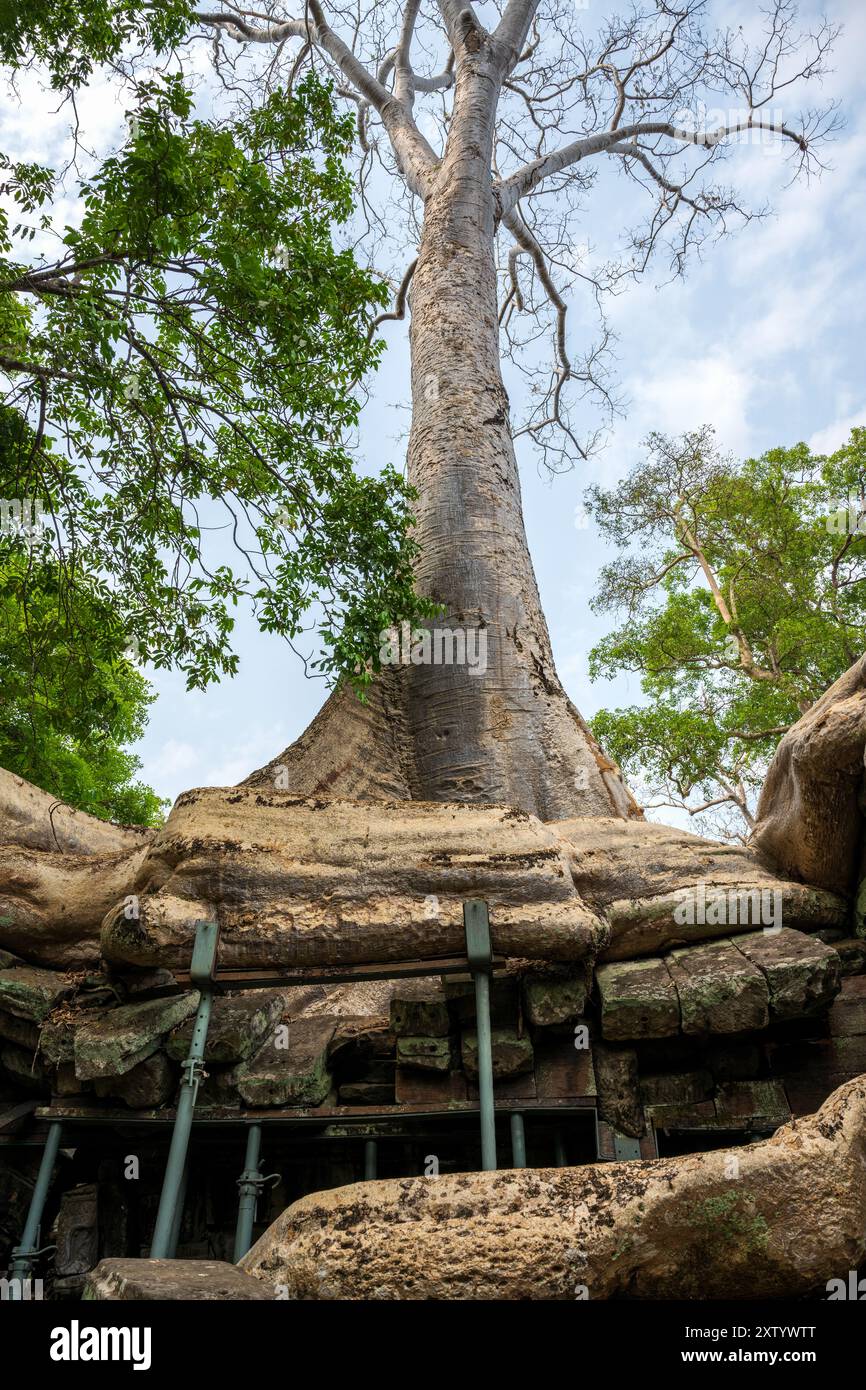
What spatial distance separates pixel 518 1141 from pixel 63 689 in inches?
160

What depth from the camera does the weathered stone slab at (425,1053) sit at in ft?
11.3

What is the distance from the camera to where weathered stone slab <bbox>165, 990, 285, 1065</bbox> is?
3473mm

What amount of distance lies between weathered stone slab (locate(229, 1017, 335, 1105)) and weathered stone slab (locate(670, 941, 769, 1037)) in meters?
1.29

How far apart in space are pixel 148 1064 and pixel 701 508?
37.1ft

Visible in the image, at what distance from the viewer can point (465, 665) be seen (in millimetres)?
5562

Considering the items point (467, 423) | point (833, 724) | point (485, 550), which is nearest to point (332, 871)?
point (833, 724)

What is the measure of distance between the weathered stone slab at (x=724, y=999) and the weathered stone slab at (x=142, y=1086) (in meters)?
1.82

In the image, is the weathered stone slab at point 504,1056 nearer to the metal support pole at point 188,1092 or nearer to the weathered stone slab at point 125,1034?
the metal support pole at point 188,1092

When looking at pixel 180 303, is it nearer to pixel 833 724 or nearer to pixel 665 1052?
pixel 833 724

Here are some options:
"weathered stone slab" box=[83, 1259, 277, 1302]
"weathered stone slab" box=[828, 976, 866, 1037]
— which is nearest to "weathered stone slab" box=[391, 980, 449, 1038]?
"weathered stone slab" box=[83, 1259, 277, 1302]

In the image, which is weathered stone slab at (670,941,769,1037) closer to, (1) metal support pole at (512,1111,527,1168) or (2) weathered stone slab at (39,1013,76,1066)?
(1) metal support pole at (512,1111,527,1168)

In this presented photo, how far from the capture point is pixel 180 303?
497cm

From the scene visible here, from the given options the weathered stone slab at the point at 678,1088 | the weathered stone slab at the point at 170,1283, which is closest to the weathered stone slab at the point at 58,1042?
the weathered stone slab at the point at 170,1283

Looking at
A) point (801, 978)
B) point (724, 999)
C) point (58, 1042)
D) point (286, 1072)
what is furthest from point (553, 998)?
point (58, 1042)
